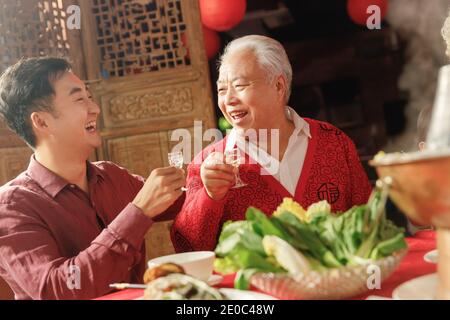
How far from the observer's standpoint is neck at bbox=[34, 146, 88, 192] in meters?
1.67

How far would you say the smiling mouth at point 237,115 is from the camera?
1943mm

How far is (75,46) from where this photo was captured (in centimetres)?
374

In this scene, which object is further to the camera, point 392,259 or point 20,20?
point 20,20

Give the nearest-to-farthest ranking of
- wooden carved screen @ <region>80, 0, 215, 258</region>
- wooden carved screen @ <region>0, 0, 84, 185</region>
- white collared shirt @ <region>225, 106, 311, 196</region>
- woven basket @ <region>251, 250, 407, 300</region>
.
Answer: woven basket @ <region>251, 250, 407, 300</region> → white collared shirt @ <region>225, 106, 311, 196</region> → wooden carved screen @ <region>0, 0, 84, 185</region> → wooden carved screen @ <region>80, 0, 215, 258</region>

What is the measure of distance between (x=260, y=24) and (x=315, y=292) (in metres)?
6.60

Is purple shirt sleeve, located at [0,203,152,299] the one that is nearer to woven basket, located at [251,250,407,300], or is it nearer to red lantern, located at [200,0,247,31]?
woven basket, located at [251,250,407,300]

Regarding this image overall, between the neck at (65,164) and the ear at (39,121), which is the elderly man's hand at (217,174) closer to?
the neck at (65,164)

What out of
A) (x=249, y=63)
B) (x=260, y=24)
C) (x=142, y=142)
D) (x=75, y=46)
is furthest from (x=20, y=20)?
(x=260, y=24)

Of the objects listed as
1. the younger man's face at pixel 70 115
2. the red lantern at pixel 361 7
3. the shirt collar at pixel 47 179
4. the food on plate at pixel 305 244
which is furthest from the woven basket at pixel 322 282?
the red lantern at pixel 361 7

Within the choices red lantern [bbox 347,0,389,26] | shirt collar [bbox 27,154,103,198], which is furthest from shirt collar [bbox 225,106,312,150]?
red lantern [bbox 347,0,389,26]

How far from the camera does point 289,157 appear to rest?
76.1 inches

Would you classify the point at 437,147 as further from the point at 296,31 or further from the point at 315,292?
the point at 296,31

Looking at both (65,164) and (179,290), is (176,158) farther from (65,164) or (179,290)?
(179,290)

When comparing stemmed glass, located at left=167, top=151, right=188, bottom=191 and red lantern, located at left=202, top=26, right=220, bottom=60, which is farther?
red lantern, located at left=202, top=26, right=220, bottom=60
